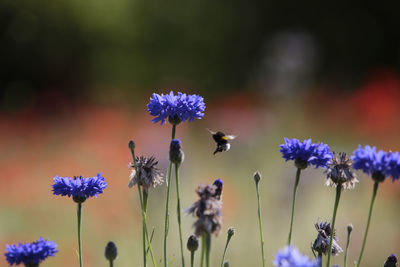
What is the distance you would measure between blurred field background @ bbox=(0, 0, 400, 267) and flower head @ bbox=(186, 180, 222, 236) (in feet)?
2.07

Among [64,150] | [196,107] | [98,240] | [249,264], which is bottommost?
[196,107]

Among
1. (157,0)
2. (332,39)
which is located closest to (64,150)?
(157,0)

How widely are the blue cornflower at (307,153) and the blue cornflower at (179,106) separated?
0.22 m

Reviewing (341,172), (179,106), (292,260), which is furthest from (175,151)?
(292,260)

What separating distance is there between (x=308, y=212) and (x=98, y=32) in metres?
4.02

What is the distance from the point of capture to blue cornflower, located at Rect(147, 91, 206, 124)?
132 centimetres

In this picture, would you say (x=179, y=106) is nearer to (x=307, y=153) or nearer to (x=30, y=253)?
(x=307, y=153)

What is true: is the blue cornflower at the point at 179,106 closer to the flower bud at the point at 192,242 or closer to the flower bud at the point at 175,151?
the flower bud at the point at 175,151

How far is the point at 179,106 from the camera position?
1325 mm

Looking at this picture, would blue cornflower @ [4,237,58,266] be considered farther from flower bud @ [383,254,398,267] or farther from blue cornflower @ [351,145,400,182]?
flower bud @ [383,254,398,267]

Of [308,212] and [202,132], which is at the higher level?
[202,132]

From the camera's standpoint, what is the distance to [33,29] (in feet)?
22.1

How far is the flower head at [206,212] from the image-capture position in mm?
1067

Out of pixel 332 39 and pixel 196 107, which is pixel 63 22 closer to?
pixel 332 39
